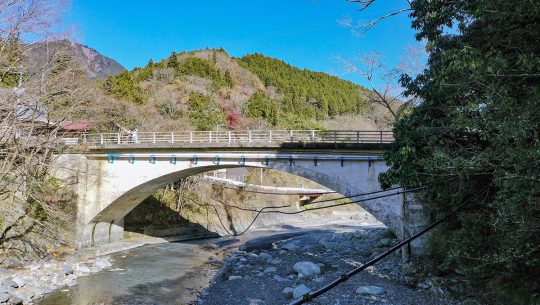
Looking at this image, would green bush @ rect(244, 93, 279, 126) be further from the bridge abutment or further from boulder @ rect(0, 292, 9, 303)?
boulder @ rect(0, 292, 9, 303)

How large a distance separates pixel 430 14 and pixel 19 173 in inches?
624

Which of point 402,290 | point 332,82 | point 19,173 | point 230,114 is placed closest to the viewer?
point 402,290

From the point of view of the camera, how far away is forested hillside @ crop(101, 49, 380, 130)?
32.2 m

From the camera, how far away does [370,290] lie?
9.95 metres

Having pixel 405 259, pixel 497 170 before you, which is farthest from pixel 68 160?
pixel 497 170

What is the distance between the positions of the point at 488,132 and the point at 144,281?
1311 cm

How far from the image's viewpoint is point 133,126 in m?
28.5

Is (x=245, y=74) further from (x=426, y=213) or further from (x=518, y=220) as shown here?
(x=518, y=220)

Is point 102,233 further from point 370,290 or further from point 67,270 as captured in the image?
point 370,290

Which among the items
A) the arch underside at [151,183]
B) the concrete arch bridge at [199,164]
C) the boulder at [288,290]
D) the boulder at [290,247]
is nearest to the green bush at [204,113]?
the concrete arch bridge at [199,164]

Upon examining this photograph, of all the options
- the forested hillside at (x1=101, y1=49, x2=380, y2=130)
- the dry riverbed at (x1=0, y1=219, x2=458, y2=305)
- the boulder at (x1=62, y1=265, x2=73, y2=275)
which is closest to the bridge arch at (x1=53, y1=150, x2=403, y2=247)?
the dry riverbed at (x1=0, y1=219, x2=458, y2=305)

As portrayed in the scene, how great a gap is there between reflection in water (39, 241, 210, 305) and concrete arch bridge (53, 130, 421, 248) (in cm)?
306

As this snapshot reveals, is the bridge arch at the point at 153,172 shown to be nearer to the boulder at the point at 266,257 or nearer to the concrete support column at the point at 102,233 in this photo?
the concrete support column at the point at 102,233

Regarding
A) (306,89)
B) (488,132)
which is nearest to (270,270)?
(488,132)
